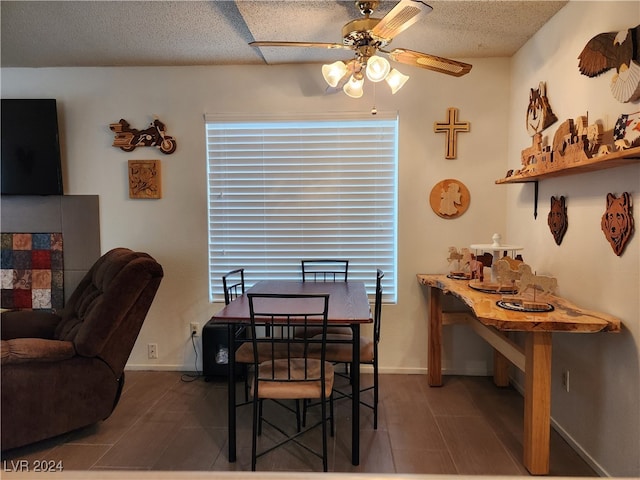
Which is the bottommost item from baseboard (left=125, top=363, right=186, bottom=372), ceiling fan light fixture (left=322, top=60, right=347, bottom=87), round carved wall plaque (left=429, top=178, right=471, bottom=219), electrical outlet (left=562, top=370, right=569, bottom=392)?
baseboard (left=125, top=363, right=186, bottom=372)

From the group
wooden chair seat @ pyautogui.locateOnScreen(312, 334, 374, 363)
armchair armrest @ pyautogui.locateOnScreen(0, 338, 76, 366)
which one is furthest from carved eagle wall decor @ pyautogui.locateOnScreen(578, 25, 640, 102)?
armchair armrest @ pyautogui.locateOnScreen(0, 338, 76, 366)

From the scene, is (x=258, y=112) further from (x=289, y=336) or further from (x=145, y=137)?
(x=289, y=336)

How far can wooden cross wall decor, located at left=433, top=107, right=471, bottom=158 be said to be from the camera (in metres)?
2.75

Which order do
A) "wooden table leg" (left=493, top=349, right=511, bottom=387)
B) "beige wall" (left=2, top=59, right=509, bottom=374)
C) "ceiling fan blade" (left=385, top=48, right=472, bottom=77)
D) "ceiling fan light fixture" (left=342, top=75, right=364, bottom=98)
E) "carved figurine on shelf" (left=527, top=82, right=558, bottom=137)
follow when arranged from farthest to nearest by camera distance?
"beige wall" (left=2, top=59, right=509, bottom=374) < "wooden table leg" (left=493, top=349, right=511, bottom=387) < "carved figurine on shelf" (left=527, top=82, right=558, bottom=137) < "ceiling fan light fixture" (left=342, top=75, right=364, bottom=98) < "ceiling fan blade" (left=385, top=48, right=472, bottom=77)

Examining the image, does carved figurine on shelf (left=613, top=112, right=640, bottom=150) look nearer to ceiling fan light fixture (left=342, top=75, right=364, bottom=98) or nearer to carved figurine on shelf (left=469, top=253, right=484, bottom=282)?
carved figurine on shelf (left=469, top=253, right=484, bottom=282)

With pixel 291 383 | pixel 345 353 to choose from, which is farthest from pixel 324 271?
pixel 291 383

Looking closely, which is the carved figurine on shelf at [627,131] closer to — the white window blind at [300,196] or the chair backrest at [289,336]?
the chair backrest at [289,336]

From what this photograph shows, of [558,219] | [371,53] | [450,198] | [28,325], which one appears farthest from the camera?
[450,198]

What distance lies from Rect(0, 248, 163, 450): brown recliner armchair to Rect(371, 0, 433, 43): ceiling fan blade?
5.93ft

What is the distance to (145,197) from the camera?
2.93 metres

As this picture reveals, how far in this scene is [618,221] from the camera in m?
1.61

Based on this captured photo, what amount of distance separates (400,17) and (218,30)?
4.63 feet

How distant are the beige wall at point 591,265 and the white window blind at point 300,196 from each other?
1.12 m

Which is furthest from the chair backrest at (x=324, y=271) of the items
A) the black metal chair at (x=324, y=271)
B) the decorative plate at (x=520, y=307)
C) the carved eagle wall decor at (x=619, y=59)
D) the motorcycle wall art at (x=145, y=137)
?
the carved eagle wall decor at (x=619, y=59)
